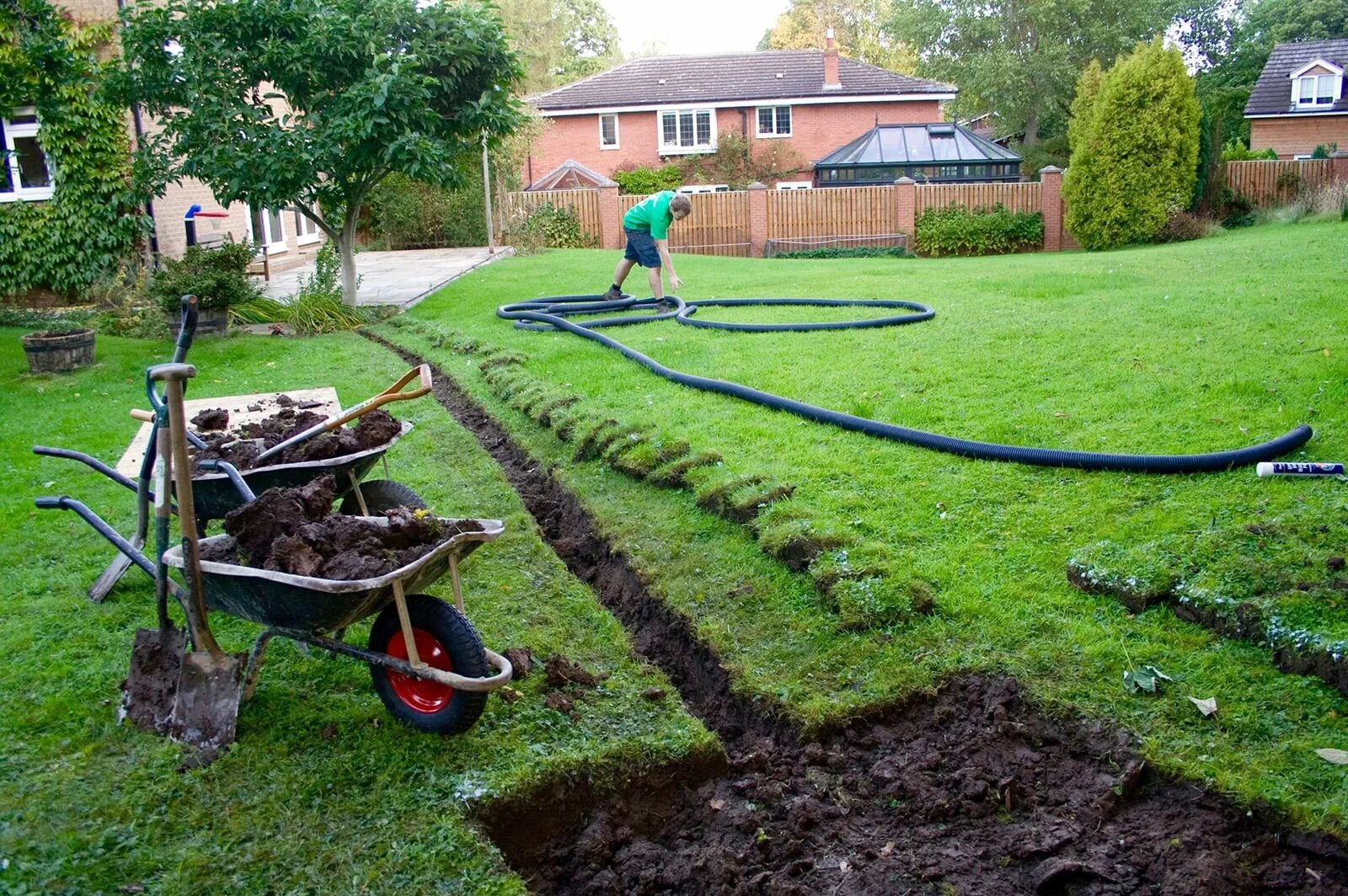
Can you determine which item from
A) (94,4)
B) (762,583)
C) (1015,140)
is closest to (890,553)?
(762,583)

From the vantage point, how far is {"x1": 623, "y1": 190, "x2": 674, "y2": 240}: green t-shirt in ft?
38.9

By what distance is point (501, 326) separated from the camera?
11.9 meters

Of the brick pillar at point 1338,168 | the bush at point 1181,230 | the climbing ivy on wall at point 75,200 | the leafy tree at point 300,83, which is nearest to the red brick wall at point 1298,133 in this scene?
the brick pillar at point 1338,168

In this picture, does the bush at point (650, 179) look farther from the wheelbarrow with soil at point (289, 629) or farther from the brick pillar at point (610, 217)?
the wheelbarrow with soil at point (289, 629)

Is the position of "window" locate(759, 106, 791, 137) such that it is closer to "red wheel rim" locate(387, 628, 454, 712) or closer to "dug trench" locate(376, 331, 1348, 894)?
"dug trench" locate(376, 331, 1348, 894)

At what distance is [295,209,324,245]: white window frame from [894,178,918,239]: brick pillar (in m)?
13.8

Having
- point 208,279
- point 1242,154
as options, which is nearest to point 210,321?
point 208,279

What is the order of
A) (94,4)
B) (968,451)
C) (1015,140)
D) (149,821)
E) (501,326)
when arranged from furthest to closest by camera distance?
(1015,140) < (94,4) < (501,326) < (968,451) < (149,821)

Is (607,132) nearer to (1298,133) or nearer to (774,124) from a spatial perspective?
(774,124)

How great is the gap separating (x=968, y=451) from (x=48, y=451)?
4.42 metres

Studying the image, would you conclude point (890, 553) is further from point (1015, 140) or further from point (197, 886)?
point (1015, 140)

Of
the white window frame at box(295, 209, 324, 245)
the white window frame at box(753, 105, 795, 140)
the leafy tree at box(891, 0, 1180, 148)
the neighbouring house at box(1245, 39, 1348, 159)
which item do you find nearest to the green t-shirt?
the white window frame at box(295, 209, 324, 245)

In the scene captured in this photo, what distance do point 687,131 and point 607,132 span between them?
118 inches

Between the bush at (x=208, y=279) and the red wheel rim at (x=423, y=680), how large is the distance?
9319mm
